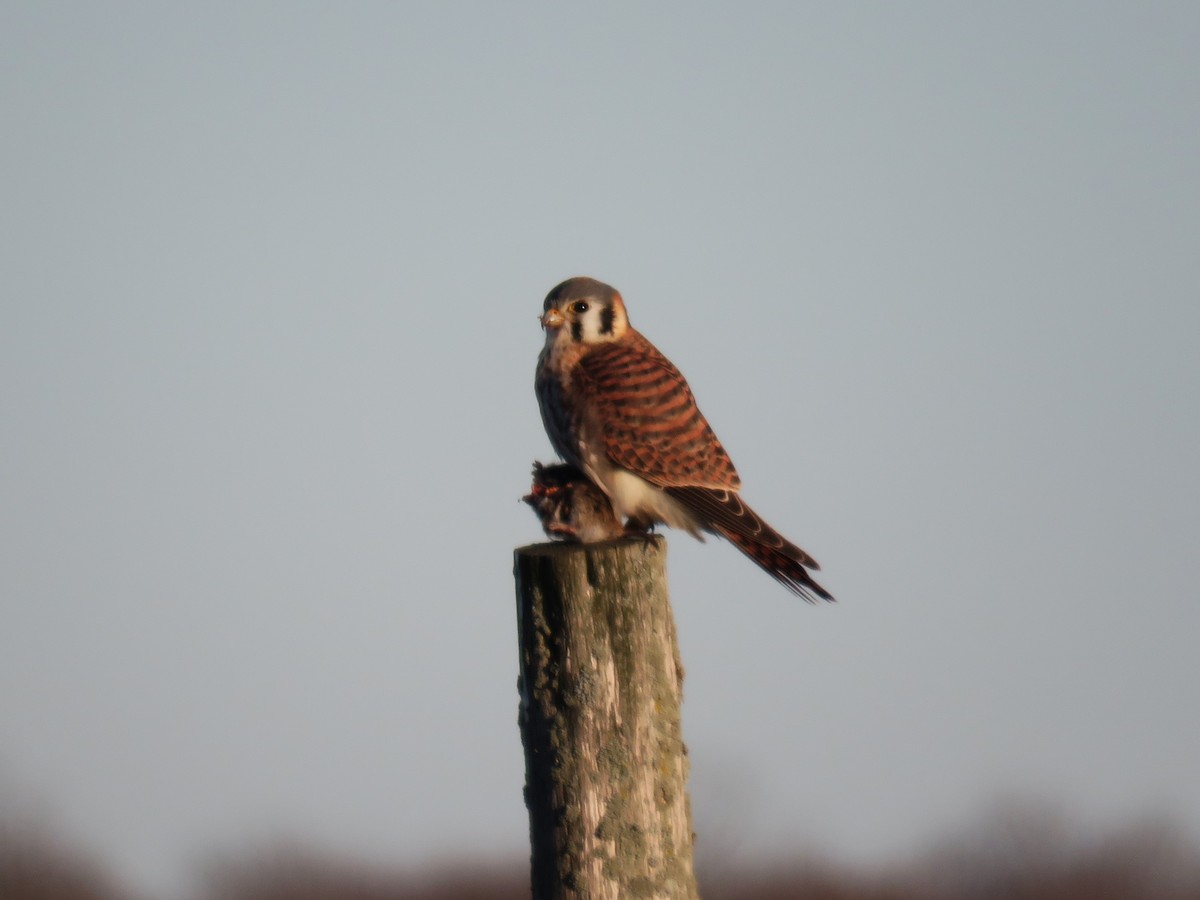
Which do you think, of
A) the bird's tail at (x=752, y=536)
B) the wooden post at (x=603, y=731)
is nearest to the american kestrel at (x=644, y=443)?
the bird's tail at (x=752, y=536)

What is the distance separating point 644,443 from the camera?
4168mm

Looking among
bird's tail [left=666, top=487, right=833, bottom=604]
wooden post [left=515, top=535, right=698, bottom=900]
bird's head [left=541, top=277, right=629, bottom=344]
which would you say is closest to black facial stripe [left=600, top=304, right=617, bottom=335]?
bird's head [left=541, top=277, right=629, bottom=344]

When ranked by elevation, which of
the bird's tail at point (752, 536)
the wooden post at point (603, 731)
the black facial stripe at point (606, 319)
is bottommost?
the wooden post at point (603, 731)

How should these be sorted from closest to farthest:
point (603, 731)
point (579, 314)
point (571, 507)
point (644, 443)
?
point (603, 731), point (571, 507), point (644, 443), point (579, 314)

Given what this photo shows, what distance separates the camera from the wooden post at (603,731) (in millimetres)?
2707

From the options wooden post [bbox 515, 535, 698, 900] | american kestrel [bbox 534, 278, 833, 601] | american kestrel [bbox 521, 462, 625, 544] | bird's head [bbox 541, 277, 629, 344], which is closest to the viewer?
wooden post [bbox 515, 535, 698, 900]

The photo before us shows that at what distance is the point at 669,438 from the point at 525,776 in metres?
1.59

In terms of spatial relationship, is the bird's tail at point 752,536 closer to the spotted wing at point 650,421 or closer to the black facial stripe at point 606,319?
the spotted wing at point 650,421

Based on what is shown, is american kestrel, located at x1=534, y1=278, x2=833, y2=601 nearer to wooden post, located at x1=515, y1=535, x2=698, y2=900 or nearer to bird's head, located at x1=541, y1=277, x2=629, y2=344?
bird's head, located at x1=541, y1=277, x2=629, y2=344

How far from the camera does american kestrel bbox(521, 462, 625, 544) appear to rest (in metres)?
3.57

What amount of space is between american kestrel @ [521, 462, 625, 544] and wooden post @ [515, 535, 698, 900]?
60 cm

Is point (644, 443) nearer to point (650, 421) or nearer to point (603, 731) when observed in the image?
point (650, 421)

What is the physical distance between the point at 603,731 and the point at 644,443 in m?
1.56

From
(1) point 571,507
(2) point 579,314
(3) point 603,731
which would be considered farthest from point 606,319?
(3) point 603,731
